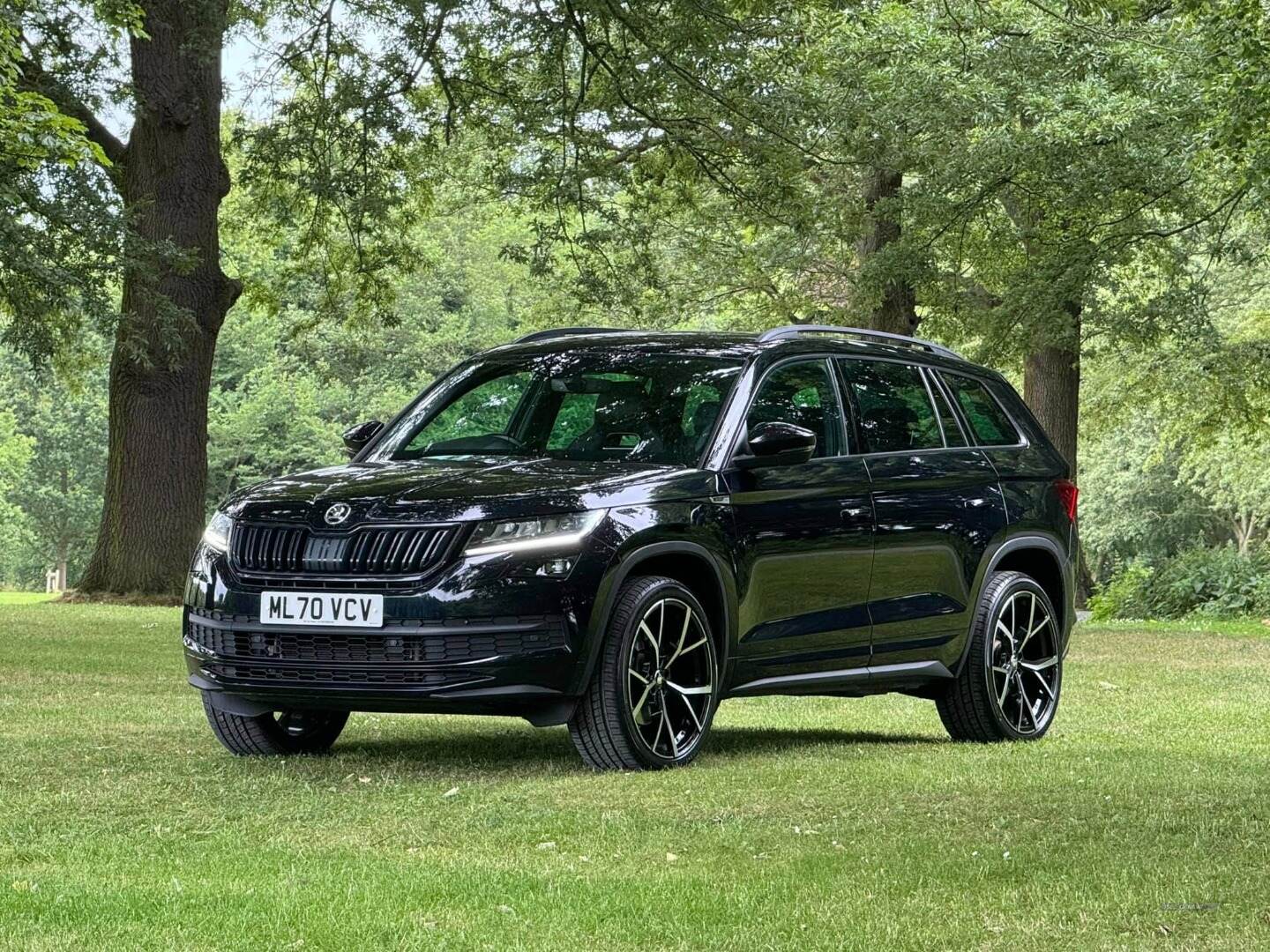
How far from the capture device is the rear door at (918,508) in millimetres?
9367

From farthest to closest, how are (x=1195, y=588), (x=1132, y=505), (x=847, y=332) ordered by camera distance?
(x=1132, y=505)
(x=1195, y=588)
(x=847, y=332)

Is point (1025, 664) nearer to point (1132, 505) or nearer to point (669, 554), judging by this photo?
point (669, 554)

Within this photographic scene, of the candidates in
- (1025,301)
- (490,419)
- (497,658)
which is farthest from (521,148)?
(497,658)

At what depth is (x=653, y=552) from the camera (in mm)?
8086

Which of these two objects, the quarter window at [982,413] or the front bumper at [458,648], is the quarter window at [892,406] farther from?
the front bumper at [458,648]

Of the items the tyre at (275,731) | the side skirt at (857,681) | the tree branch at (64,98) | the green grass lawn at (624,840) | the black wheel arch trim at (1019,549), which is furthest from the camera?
the tree branch at (64,98)

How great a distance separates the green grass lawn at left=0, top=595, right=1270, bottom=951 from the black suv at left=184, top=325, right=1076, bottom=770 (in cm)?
34

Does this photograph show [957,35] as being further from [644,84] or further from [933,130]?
[644,84]

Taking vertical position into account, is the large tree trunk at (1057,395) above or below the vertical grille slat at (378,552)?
above

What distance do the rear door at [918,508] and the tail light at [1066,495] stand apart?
0.67 m

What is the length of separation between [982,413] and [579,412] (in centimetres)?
252

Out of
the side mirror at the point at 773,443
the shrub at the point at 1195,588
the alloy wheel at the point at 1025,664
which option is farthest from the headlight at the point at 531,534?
the shrub at the point at 1195,588

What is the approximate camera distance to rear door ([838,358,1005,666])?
937 centimetres

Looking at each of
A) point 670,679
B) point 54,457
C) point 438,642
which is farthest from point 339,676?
point 54,457
